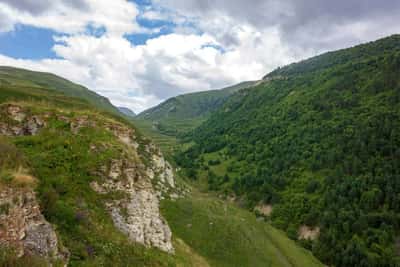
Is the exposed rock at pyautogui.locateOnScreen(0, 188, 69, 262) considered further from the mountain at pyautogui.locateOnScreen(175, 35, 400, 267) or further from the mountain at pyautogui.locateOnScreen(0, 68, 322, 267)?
the mountain at pyautogui.locateOnScreen(175, 35, 400, 267)

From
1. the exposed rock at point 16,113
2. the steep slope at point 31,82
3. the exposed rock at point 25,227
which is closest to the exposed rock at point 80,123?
the exposed rock at point 16,113

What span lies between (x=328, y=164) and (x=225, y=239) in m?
69.5

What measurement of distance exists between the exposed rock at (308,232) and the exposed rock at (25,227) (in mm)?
71386

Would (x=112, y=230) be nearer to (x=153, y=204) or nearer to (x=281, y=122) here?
(x=153, y=204)

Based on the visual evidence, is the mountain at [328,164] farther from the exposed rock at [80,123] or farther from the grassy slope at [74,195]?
the exposed rock at [80,123]

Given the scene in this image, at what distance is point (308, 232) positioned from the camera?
72375 mm

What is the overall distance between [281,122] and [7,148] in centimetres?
14147

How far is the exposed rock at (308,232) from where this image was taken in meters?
70.4

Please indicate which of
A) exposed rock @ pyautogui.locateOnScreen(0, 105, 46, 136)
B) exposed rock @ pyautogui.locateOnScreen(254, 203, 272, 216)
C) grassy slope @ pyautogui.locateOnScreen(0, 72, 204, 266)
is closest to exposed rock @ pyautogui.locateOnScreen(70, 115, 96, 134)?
grassy slope @ pyautogui.locateOnScreen(0, 72, 204, 266)

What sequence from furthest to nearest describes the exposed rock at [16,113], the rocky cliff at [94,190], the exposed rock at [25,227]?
1. the exposed rock at [16,113]
2. the rocky cliff at [94,190]
3. the exposed rock at [25,227]

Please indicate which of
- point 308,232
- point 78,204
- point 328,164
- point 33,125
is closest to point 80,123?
point 33,125

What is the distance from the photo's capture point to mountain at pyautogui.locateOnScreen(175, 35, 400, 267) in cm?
6606

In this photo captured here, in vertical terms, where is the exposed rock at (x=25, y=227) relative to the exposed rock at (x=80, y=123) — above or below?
below

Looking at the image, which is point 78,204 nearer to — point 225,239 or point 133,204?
point 133,204
